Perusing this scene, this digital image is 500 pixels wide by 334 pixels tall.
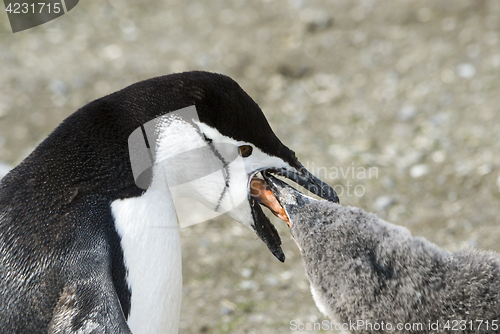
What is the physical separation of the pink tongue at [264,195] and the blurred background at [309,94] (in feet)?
3.19

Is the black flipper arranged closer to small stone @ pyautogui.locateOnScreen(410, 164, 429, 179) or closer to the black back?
the black back

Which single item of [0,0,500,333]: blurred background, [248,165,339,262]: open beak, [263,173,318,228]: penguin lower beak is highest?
[263,173,318,228]: penguin lower beak

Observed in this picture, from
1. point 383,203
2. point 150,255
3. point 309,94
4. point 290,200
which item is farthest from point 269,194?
point 309,94

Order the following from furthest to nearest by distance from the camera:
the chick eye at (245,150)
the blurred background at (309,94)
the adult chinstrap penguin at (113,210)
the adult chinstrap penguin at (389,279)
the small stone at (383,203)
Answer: the small stone at (383,203), the blurred background at (309,94), the chick eye at (245,150), the adult chinstrap penguin at (113,210), the adult chinstrap penguin at (389,279)

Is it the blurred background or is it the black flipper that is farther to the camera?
the blurred background

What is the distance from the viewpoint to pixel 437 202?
11.7 feet

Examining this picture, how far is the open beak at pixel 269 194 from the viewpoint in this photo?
6.99 ft

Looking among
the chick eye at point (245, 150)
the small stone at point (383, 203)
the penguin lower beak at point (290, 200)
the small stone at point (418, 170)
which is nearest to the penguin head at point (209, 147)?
the chick eye at point (245, 150)

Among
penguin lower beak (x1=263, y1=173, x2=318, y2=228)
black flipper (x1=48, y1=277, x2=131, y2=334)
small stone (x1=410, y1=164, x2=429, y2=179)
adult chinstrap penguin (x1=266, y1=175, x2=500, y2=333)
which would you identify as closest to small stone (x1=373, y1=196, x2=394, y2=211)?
small stone (x1=410, y1=164, x2=429, y2=179)

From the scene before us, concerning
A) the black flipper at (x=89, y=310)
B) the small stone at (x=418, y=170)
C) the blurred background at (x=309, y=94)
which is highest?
the black flipper at (x=89, y=310)

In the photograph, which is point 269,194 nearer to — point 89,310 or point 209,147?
point 209,147

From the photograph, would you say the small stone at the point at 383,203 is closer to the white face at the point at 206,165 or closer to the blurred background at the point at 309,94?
→ the blurred background at the point at 309,94

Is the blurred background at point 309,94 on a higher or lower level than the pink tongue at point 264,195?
lower

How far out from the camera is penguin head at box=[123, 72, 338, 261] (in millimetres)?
2020
